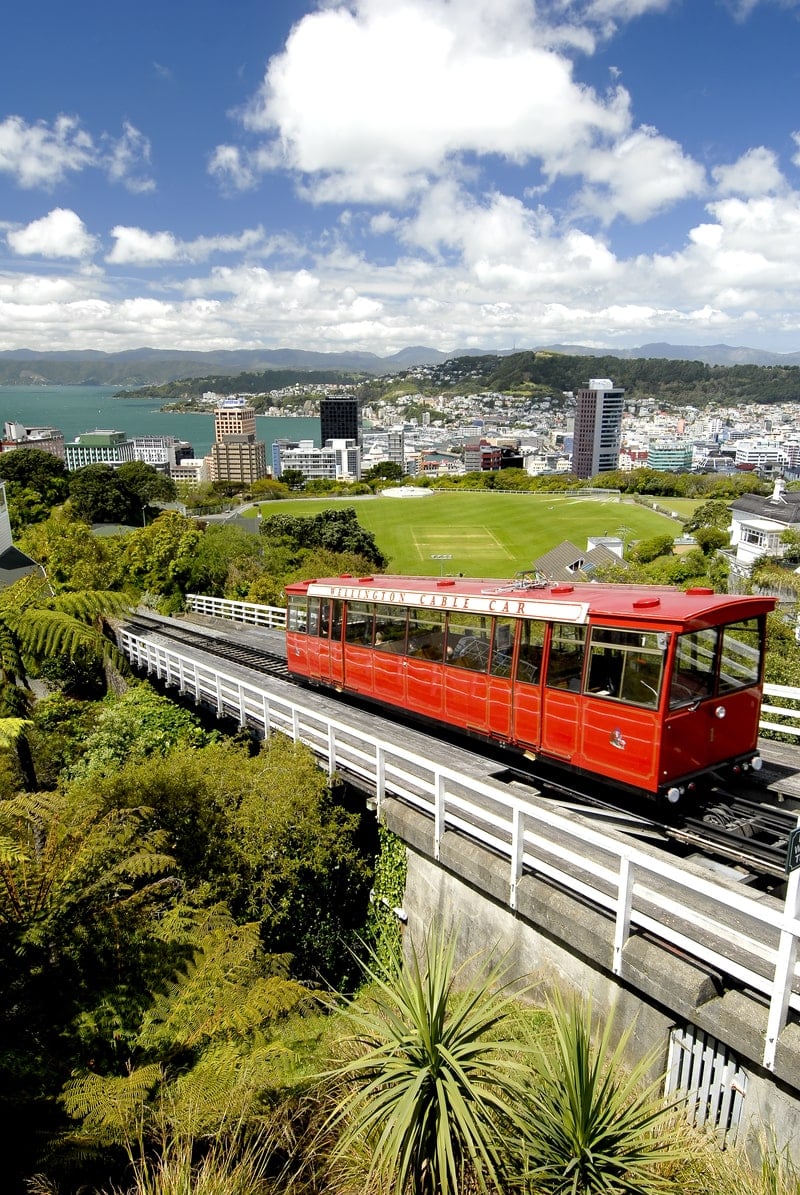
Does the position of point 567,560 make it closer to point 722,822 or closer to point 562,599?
point 562,599

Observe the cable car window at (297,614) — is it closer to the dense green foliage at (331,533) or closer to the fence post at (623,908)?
the fence post at (623,908)

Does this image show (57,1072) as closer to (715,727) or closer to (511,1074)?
(511,1074)

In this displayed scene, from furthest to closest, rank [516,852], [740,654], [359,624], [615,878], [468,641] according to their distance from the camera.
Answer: [359,624], [468,641], [740,654], [516,852], [615,878]

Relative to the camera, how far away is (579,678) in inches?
383

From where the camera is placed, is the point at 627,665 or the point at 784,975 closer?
the point at 784,975

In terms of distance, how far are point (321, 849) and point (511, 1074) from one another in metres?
5.32

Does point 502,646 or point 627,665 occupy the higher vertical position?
point 627,665

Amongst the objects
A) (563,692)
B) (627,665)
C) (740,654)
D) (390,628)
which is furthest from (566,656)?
(390,628)

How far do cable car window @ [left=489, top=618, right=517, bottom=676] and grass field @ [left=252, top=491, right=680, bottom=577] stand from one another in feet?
232

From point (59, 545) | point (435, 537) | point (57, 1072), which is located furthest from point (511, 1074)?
point (435, 537)

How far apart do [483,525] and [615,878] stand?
113930 millimetres

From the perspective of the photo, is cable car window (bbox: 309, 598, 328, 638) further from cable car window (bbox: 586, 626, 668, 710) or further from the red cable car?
cable car window (bbox: 586, 626, 668, 710)

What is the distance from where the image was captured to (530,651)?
1048 cm

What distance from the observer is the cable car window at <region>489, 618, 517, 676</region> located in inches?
427
